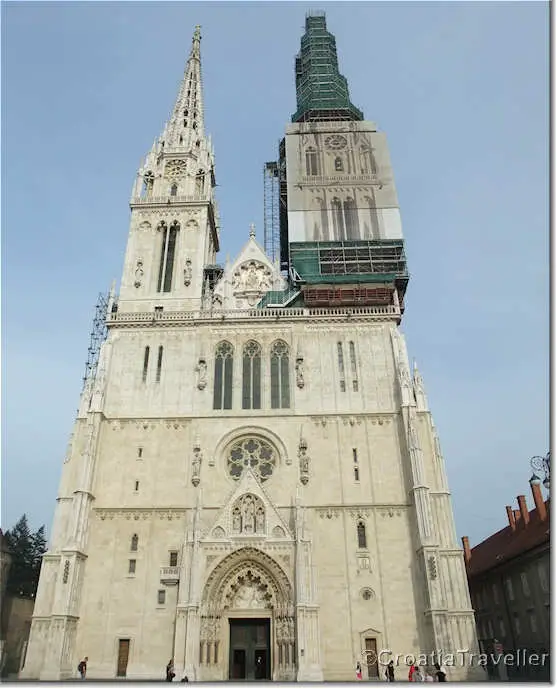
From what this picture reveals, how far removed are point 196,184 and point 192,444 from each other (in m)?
18.2

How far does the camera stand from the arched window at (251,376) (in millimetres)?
27656

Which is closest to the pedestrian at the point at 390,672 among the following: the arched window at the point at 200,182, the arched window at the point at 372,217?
the arched window at the point at 372,217

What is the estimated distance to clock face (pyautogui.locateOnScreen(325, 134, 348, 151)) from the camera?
40062mm

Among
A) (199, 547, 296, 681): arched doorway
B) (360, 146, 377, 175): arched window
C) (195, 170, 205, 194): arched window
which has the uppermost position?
(360, 146, 377, 175): arched window

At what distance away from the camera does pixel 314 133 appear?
40781 millimetres

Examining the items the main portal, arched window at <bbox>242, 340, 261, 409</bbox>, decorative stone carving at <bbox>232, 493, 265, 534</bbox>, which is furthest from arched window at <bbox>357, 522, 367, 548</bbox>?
arched window at <bbox>242, 340, 261, 409</bbox>

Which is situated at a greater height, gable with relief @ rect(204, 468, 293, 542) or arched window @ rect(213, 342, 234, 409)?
arched window @ rect(213, 342, 234, 409)

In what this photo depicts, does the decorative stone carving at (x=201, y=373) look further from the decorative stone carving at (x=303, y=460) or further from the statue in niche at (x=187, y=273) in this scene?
the decorative stone carving at (x=303, y=460)

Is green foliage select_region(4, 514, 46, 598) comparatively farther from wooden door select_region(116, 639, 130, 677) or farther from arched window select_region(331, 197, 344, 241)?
arched window select_region(331, 197, 344, 241)

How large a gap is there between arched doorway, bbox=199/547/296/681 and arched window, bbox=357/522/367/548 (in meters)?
3.57

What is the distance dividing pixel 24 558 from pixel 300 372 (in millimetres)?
27642

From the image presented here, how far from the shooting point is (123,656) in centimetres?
2217

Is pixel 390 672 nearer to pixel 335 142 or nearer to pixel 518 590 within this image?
pixel 518 590

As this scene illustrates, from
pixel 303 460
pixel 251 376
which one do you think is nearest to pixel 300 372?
pixel 251 376
